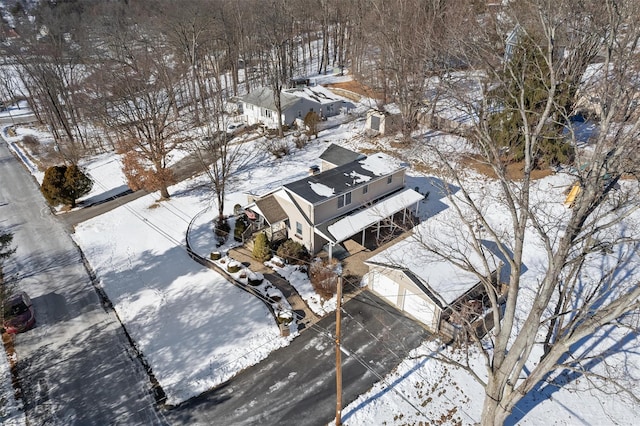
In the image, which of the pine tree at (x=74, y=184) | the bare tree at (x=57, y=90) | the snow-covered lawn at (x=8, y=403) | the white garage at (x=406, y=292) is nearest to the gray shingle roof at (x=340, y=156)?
the white garage at (x=406, y=292)

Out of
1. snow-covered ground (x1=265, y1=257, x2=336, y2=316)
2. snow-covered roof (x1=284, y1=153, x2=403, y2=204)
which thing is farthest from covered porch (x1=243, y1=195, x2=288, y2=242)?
snow-covered ground (x1=265, y1=257, x2=336, y2=316)

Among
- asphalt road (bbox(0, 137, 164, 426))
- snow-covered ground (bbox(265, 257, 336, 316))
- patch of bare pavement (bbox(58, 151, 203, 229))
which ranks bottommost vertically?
patch of bare pavement (bbox(58, 151, 203, 229))

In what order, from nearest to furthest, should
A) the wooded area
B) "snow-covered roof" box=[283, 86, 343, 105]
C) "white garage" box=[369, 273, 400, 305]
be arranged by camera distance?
the wooded area → "white garage" box=[369, 273, 400, 305] → "snow-covered roof" box=[283, 86, 343, 105]

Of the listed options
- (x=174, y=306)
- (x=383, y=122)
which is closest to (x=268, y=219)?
(x=174, y=306)

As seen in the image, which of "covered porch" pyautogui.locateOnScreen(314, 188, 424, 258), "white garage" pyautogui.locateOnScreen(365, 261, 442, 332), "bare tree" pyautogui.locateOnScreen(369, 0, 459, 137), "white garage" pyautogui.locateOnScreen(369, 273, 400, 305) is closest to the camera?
"white garage" pyautogui.locateOnScreen(365, 261, 442, 332)

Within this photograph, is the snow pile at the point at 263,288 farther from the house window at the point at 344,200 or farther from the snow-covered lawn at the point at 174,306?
the house window at the point at 344,200

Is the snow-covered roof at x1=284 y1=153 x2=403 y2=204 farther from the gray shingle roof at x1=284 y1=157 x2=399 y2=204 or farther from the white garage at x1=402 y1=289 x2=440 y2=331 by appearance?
the white garage at x1=402 y1=289 x2=440 y2=331

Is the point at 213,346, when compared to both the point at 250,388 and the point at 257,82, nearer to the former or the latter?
the point at 250,388
